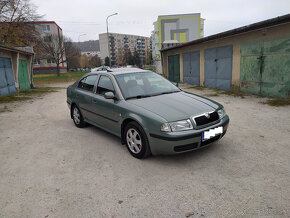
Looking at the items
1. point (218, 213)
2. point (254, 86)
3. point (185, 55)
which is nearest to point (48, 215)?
point (218, 213)

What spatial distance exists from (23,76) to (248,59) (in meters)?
15.3

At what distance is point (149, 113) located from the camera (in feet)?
11.0

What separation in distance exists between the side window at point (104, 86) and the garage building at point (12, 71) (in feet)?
31.1

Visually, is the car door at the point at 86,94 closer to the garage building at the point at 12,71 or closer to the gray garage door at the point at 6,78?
the garage building at the point at 12,71

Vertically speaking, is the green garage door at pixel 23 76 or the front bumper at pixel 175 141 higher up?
the green garage door at pixel 23 76

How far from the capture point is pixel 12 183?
306 centimetres

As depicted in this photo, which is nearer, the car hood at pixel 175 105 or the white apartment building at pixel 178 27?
the car hood at pixel 175 105

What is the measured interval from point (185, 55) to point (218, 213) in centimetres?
1476

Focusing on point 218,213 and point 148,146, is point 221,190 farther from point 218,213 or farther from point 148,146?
point 148,146

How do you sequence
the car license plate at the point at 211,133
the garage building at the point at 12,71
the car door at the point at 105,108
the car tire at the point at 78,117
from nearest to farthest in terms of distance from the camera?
the car license plate at the point at 211,133
the car door at the point at 105,108
the car tire at the point at 78,117
the garage building at the point at 12,71

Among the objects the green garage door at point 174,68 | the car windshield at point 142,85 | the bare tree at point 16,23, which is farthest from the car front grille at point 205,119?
the bare tree at point 16,23

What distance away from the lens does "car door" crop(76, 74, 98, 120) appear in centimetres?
487

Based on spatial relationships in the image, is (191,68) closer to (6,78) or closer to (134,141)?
(6,78)

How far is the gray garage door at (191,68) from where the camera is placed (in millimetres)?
→ 14484
